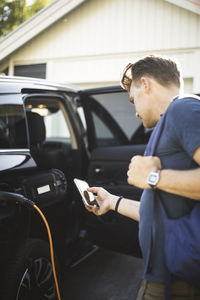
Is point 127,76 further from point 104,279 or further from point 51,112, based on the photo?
point 51,112

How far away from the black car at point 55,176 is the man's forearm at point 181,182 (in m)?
1.09

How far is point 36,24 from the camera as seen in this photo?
8586 millimetres

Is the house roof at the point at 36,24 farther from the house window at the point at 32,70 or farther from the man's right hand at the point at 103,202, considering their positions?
the man's right hand at the point at 103,202

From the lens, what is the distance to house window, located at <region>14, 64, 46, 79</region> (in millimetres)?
9031

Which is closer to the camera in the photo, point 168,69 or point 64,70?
point 168,69

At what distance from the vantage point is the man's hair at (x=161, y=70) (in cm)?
142

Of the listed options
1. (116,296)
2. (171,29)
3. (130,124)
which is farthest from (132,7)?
(116,296)

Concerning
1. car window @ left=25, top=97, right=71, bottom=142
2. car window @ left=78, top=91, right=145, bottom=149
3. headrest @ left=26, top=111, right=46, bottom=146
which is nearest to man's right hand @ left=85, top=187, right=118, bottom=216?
headrest @ left=26, top=111, right=46, bottom=146

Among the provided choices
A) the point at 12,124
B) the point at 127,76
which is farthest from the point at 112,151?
the point at 127,76

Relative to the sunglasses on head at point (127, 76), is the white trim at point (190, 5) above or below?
above

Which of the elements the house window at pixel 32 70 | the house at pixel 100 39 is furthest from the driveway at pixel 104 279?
the house window at pixel 32 70

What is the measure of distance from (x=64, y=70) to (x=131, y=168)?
7683 millimetres

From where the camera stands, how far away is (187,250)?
4.09ft

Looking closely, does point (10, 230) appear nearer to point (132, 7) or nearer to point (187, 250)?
point (187, 250)
